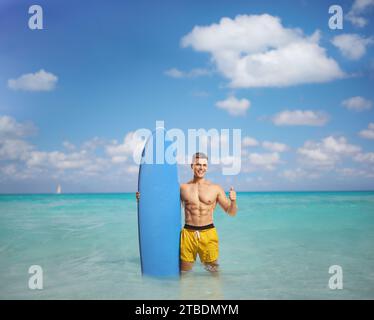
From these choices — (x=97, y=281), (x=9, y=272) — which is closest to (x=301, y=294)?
(x=97, y=281)

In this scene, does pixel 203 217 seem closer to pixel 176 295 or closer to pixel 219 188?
pixel 219 188

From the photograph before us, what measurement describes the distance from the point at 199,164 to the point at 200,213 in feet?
1.39

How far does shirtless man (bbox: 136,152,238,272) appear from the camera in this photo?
343 cm

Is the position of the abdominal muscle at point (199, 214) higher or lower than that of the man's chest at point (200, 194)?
lower

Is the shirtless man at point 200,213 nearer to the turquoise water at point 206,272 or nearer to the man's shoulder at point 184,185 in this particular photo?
the man's shoulder at point 184,185

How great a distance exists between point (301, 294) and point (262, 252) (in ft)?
7.01

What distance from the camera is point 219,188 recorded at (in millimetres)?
3555

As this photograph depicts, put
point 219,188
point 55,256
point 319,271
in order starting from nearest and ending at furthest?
1. point 219,188
2. point 319,271
3. point 55,256

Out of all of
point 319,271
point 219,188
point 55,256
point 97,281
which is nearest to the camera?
point 219,188

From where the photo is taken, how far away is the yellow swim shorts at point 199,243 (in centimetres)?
343

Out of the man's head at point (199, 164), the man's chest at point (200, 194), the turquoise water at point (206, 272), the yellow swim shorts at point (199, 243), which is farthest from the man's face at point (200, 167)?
the turquoise water at point (206, 272)

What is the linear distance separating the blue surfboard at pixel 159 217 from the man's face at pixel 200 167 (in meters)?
0.23

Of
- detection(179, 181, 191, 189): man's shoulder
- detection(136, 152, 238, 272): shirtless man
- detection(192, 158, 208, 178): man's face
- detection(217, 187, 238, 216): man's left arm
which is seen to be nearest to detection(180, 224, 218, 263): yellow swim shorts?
detection(136, 152, 238, 272): shirtless man

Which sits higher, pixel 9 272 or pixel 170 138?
pixel 170 138
